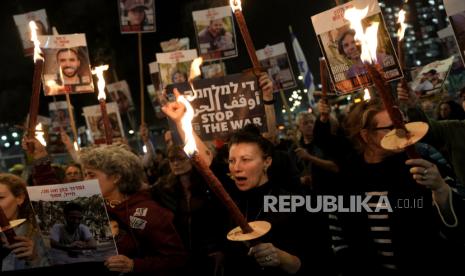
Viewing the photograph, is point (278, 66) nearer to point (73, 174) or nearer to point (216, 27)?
point (216, 27)

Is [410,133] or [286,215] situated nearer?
[410,133]

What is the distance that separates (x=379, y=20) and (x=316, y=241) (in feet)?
7.72

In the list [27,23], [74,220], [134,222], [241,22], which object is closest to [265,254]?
[74,220]

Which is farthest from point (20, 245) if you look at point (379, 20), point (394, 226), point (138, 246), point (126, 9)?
point (126, 9)

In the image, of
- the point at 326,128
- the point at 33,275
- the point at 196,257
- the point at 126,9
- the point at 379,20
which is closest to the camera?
the point at 33,275

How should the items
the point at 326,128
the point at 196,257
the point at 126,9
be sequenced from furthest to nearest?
the point at 126,9
the point at 326,128
the point at 196,257

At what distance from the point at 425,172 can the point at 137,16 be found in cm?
755

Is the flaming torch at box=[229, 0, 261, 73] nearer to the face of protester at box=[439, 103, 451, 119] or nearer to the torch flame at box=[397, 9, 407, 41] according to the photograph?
the torch flame at box=[397, 9, 407, 41]

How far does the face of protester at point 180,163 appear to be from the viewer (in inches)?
185

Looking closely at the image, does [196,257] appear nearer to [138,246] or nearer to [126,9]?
[138,246]

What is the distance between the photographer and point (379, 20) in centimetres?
410

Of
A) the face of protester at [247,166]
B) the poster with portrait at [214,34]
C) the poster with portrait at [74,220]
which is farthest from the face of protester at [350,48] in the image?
the poster with portrait at [214,34]

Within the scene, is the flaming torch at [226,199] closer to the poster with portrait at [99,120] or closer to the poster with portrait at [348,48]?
the poster with portrait at [348,48]

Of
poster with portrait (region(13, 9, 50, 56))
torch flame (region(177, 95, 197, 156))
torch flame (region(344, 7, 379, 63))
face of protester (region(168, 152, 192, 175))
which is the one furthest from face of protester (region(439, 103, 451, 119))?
poster with portrait (region(13, 9, 50, 56))
